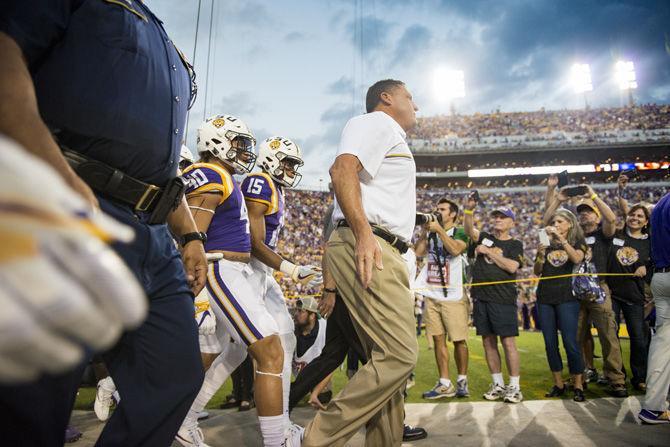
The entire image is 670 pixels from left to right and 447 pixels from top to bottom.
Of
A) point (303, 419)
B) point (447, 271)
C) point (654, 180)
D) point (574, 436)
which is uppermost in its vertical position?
point (654, 180)

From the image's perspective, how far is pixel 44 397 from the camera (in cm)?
117

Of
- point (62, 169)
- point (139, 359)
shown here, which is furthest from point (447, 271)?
point (62, 169)

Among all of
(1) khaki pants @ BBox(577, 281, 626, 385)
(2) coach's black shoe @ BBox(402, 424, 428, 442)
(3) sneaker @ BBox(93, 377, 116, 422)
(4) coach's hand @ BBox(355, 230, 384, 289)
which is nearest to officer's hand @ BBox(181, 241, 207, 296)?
(4) coach's hand @ BBox(355, 230, 384, 289)

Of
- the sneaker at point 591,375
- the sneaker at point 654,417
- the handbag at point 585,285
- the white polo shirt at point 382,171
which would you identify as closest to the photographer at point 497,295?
the handbag at point 585,285

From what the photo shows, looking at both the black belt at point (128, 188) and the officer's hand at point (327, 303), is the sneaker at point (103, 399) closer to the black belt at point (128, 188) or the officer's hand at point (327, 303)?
the officer's hand at point (327, 303)

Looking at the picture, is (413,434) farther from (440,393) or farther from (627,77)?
(627,77)

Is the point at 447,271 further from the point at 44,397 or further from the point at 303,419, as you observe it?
the point at 44,397

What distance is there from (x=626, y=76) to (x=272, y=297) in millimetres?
61713

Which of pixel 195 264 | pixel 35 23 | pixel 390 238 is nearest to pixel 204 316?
pixel 195 264

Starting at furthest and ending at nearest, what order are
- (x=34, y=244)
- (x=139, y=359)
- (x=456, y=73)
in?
1. (x=456, y=73)
2. (x=139, y=359)
3. (x=34, y=244)

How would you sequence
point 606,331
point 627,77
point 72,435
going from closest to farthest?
point 72,435
point 606,331
point 627,77

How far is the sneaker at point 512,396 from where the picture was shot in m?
4.50

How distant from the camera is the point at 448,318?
5445mm

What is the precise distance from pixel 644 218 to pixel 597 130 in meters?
45.2
